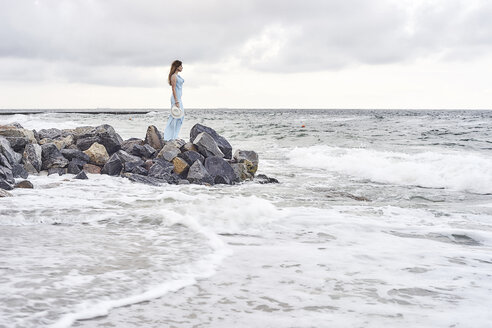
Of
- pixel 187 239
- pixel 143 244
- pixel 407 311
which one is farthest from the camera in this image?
pixel 187 239

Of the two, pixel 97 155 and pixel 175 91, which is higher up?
pixel 175 91

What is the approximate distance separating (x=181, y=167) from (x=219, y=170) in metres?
0.80

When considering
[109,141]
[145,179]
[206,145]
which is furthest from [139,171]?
[206,145]

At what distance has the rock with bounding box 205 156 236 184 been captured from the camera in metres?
8.82

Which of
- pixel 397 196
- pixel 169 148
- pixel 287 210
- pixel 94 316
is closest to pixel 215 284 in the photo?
pixel 94 316

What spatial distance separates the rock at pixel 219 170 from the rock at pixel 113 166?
5.90 ft

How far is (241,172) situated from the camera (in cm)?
930

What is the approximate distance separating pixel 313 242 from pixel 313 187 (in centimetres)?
433

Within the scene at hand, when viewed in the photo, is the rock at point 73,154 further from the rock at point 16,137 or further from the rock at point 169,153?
the rock at point 169,153

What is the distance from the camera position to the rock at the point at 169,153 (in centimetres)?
900

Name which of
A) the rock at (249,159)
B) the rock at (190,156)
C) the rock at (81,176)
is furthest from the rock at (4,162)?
the rock at (249,159)

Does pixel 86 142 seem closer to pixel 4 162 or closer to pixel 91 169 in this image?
pixel 91 169

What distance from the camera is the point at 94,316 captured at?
2592mm

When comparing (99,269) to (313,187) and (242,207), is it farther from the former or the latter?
(313,187)
